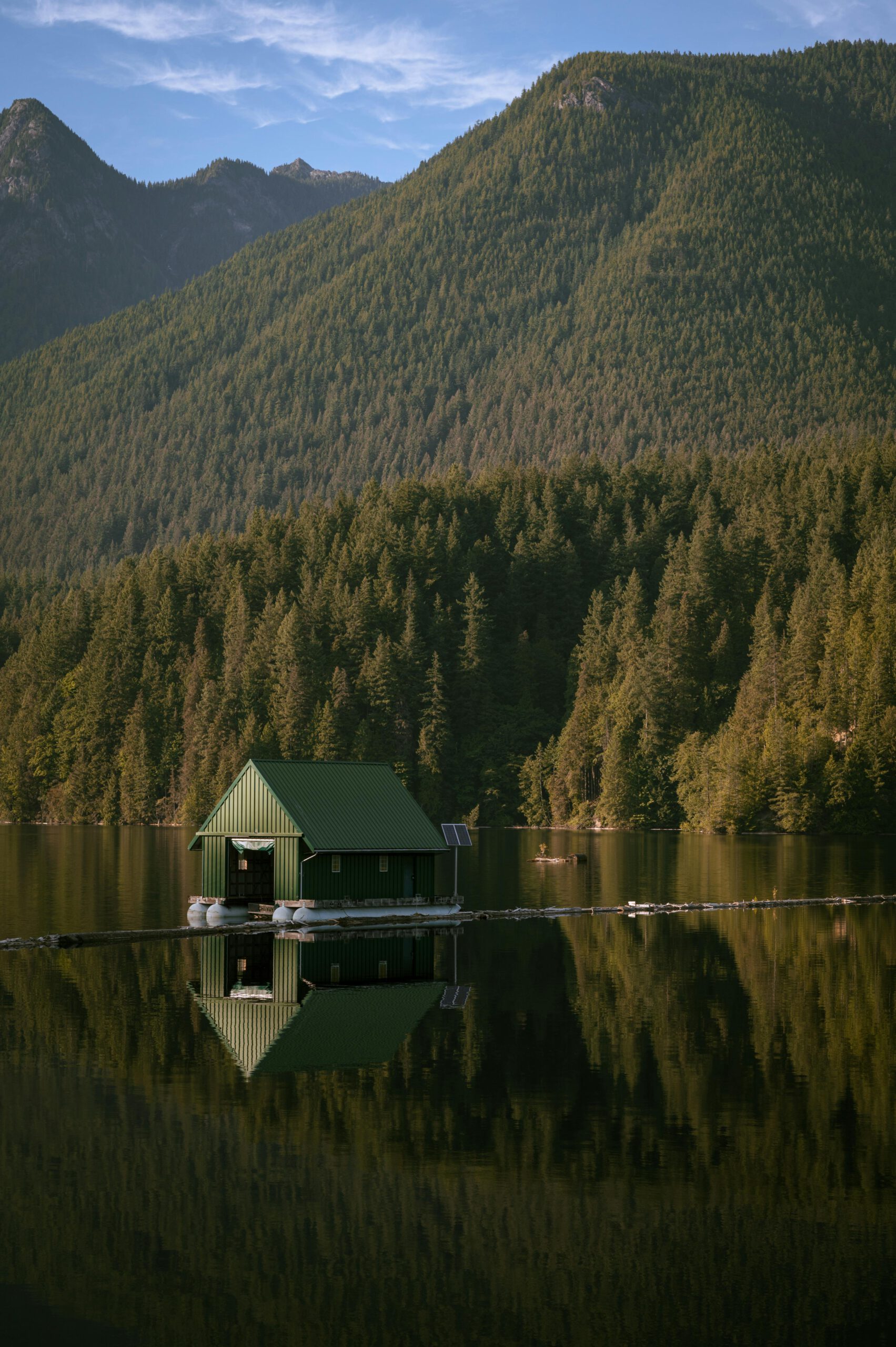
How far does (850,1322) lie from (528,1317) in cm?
353

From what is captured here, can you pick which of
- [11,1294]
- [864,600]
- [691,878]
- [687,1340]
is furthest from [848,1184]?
[864,600]

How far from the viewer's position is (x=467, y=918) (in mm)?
57094

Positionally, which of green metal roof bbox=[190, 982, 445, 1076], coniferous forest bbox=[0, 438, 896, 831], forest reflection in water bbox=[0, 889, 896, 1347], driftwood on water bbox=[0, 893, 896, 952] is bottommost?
forest reflection in water bbox=[0, 889, 896, 1347]

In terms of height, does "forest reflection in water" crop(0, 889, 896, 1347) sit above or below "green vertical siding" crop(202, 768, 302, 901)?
below

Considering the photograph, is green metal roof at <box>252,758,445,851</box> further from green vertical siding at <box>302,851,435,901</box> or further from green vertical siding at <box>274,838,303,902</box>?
green vertical siding at <box>274,838,303,902</box>

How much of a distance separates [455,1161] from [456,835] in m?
37.5

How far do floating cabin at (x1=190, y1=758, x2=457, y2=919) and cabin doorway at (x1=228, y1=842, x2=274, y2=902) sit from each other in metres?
0.04

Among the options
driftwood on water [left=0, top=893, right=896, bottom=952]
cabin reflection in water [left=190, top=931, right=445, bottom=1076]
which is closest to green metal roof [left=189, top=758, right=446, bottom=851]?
driftwood on water [left=0, top=893, right=896, bottom=952]

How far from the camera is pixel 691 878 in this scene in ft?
265

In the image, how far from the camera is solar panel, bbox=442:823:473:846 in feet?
190

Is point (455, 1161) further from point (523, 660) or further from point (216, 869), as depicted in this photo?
point (523, 660)

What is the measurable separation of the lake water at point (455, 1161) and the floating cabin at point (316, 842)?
13235 millimetres

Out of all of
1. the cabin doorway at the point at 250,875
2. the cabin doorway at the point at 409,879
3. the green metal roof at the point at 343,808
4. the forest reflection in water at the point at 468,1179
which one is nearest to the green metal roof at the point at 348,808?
the green metal roof at the point at 343,808

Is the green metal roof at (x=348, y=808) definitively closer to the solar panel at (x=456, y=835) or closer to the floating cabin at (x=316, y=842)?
the floating cabin at (x=316, y=842)
